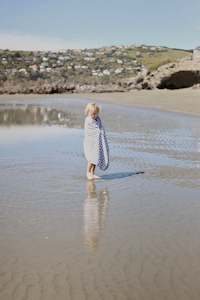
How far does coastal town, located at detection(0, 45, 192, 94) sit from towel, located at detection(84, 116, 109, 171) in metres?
67.9

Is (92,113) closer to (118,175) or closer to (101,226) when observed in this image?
(118,175)

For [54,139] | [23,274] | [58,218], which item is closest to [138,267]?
[23,274]

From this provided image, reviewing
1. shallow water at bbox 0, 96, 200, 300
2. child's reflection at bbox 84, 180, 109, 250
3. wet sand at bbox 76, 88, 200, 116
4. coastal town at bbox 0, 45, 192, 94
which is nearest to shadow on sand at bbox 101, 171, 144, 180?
shallow water at bbox 0, 96, 200, 300

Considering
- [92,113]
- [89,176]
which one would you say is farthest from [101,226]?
[92,113]

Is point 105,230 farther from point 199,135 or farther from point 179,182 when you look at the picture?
point 199,135

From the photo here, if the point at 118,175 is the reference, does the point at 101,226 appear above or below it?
above

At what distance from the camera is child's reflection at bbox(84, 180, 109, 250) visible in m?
6.01

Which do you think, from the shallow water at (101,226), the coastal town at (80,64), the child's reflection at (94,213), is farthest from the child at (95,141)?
the coastal town at (80,64)

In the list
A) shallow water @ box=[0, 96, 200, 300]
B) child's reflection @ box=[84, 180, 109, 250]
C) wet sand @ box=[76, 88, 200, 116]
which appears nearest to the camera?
shallow water @ box=[0, 96, 200, 300]

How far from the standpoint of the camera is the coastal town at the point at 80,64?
292 ft

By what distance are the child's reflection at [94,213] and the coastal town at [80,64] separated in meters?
69.5

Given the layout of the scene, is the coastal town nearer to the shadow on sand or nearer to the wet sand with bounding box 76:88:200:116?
the wet sand with bounding box 76:88:200:116

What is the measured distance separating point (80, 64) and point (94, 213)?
346 feet

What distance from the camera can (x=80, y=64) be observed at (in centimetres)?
11119
